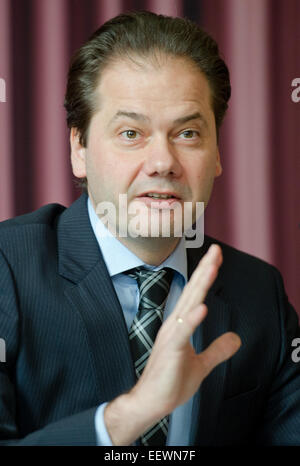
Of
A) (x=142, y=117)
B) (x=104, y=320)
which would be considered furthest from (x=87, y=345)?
(x=142, y=117)

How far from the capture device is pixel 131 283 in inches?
47.6

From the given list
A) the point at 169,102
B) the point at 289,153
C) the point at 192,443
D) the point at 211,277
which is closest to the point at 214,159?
the point at 169,102

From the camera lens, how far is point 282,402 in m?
1.27

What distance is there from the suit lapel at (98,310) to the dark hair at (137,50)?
221 mm

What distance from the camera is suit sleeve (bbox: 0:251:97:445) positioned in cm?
94

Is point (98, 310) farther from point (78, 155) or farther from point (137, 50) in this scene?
point (137, 50)

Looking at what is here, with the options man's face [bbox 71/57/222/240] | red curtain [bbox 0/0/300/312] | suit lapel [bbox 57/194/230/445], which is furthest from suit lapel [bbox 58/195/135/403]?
red curtain [bbox 0/0/300/312]

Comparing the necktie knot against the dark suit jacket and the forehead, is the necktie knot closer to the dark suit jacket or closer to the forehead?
the dark suit jacket

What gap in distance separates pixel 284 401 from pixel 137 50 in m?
0.69

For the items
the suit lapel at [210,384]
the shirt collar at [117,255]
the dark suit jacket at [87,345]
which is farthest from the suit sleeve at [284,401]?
the shirt collar at [117,255]

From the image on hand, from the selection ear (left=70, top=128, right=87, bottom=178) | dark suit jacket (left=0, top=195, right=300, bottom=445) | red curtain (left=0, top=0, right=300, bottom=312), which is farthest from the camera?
red curtain (left=0, top=0, right=300, bottom=312)
